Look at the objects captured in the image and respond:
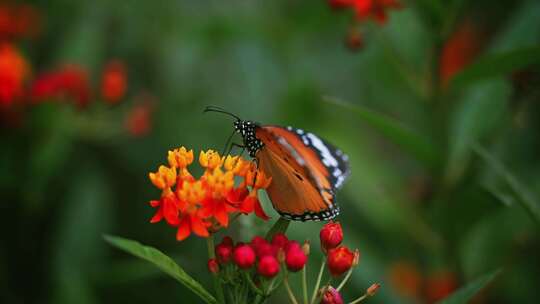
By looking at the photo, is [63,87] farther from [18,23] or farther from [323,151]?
[323,151]

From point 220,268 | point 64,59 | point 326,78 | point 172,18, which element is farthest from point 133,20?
point 220,268

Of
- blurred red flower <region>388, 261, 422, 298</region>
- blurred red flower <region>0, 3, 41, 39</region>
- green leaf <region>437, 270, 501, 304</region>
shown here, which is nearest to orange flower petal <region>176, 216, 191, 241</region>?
green leaf <region>437, 270, 501, 304</region>

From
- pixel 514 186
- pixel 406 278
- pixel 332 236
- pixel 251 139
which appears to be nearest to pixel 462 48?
pixel 406 278

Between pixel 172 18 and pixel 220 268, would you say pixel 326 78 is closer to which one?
pixel 172 18

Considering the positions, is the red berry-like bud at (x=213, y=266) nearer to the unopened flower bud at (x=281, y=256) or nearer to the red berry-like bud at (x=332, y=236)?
the unopened flower bud at (x=281, y=256)

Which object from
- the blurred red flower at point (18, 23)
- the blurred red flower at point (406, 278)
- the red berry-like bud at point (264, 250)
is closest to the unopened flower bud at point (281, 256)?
the red berry-like bud at point (264, 250)

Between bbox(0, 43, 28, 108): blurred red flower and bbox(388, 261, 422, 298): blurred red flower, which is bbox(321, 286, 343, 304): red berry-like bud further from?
bbox(0, 43, 28, 108): blurred red flower
